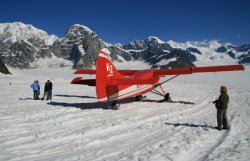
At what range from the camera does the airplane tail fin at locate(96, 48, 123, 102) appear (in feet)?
51.5

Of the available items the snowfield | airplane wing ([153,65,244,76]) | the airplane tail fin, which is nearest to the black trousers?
the snowfield

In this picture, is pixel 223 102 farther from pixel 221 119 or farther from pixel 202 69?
pixel 202 69

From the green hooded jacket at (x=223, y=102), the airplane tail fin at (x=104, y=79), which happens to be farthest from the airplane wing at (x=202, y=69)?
the green hooded jacket at (x=223, y=102)

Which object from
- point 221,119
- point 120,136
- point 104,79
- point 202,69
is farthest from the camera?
point 202,69

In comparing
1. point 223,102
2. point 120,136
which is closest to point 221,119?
point 223,102

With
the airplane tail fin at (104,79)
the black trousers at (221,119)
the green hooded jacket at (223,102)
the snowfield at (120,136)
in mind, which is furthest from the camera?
the airplane tail fin at (104,79)

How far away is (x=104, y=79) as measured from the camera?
634 inches

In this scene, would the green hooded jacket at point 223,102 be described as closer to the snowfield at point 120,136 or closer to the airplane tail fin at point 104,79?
the snowfield at point 120,136

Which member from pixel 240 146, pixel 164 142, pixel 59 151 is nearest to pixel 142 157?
pixel 164 142

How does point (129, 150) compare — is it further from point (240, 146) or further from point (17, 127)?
point (17, 127)

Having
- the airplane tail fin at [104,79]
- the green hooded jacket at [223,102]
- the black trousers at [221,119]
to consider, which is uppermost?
the airplane tail fin at [104,79]

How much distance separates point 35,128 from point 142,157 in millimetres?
5261

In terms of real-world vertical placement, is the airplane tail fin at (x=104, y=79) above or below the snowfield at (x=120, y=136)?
above

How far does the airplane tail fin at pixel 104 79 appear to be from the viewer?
15702mm
